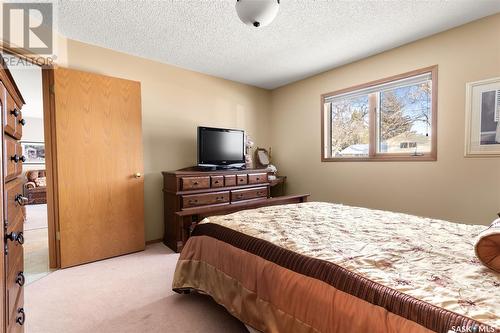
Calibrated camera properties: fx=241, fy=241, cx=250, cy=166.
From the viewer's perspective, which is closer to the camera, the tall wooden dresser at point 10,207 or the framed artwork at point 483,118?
the tall wooden dresser at point 10,207

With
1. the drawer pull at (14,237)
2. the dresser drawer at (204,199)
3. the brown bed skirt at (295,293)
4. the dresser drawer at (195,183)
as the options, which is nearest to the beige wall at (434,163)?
the dresser drawer at (204,199)

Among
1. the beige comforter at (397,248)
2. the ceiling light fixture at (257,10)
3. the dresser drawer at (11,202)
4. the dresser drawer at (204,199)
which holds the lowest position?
the dresser drawer at (204,199)

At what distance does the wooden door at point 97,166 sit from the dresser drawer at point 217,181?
2.84 feet

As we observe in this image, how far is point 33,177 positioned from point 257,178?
21.6ft

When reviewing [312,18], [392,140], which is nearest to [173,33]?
[312,18]

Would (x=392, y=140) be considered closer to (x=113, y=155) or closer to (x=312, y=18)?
(x=312, y=18)

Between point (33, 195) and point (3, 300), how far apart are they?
7081mm

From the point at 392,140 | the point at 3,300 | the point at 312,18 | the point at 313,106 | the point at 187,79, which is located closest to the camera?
the point at 3,300

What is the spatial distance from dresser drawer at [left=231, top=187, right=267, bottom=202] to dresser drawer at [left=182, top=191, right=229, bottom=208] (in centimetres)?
13

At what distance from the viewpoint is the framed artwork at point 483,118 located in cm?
223

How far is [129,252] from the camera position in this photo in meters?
2.88

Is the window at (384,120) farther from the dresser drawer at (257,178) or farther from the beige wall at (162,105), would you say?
the beige wall at (162,105)

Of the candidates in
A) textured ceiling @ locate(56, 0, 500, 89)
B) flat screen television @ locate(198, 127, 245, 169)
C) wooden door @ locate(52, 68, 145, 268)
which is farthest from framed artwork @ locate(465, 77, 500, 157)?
wooden door @ locate(52, 68, 145, 268)

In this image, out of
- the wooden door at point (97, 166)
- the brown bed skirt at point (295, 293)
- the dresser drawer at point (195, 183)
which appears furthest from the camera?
the dresser drawer at point (195, 183)
